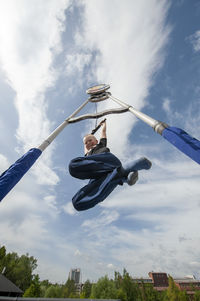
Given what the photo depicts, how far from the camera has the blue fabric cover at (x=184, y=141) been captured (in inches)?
109

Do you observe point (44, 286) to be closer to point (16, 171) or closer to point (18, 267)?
point (18, 267)

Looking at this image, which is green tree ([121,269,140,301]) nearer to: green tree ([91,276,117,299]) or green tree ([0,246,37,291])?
green tree ([91,276,117,299])

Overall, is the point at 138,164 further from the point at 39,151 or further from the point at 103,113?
the point at 103,113

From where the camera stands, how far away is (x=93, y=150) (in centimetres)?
439

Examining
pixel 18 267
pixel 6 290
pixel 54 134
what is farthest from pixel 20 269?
pixel 54 134

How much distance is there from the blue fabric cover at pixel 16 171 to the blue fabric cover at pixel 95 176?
1.06 meters

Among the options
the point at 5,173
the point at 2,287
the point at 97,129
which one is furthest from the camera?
the point at 2,287

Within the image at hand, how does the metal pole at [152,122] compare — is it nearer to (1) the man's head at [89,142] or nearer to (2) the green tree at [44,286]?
(1) the man's head at [89,142]

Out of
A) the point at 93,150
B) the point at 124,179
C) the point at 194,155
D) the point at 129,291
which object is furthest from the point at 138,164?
the point at 129,291

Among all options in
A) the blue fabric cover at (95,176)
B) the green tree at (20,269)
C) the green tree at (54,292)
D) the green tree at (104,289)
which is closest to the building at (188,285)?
the green tree at (104,289)

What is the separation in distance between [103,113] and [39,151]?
9.54 ft

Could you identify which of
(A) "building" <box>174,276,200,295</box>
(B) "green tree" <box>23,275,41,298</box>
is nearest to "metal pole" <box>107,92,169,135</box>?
(B) "green tree" <box>23,275,41,298</box>

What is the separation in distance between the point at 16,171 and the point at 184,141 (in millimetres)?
3481

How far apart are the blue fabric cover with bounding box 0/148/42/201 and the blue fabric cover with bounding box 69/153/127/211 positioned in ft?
3.47
